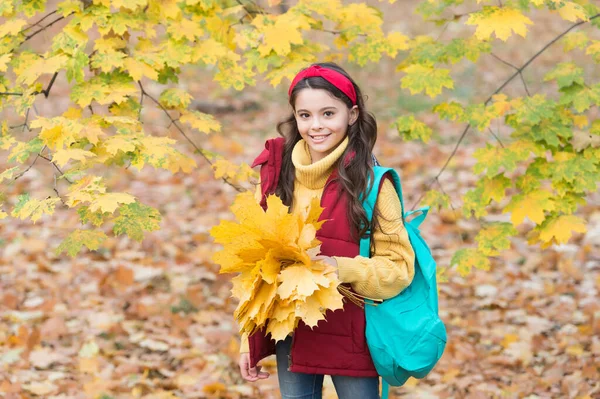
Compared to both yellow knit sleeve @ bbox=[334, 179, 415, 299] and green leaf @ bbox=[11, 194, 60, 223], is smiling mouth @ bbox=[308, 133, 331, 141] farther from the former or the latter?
green leaf @ bbox=[11, 194, 60, 223]

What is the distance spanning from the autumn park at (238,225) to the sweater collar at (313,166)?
0.15 metres

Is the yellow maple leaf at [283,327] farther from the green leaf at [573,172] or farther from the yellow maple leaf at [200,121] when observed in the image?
the green leaf at [573,172]

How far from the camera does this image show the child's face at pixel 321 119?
239 centimetres

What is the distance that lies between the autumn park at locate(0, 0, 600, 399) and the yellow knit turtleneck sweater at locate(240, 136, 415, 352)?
0.07 m

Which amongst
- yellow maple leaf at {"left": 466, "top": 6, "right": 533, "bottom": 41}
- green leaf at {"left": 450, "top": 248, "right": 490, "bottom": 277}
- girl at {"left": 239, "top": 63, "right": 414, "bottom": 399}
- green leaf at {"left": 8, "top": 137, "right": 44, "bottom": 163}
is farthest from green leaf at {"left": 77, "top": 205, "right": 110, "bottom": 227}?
green leaf at {"left": 450, "top": 248, "right": 490, "bottom": 277}

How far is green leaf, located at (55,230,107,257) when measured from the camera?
8.93 ft

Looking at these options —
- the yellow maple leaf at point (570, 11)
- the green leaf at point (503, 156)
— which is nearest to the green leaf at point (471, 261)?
the green leaf at point (503, 156)

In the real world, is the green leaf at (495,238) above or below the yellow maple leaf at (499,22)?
below

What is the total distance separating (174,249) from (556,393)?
348 cm

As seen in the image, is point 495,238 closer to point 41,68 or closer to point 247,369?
point 247,369

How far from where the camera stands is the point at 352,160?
2.38 m

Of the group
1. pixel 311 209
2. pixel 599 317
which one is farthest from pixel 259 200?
pixel 599 317

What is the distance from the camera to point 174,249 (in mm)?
6121

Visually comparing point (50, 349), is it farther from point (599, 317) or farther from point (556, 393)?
point (599, 317)
